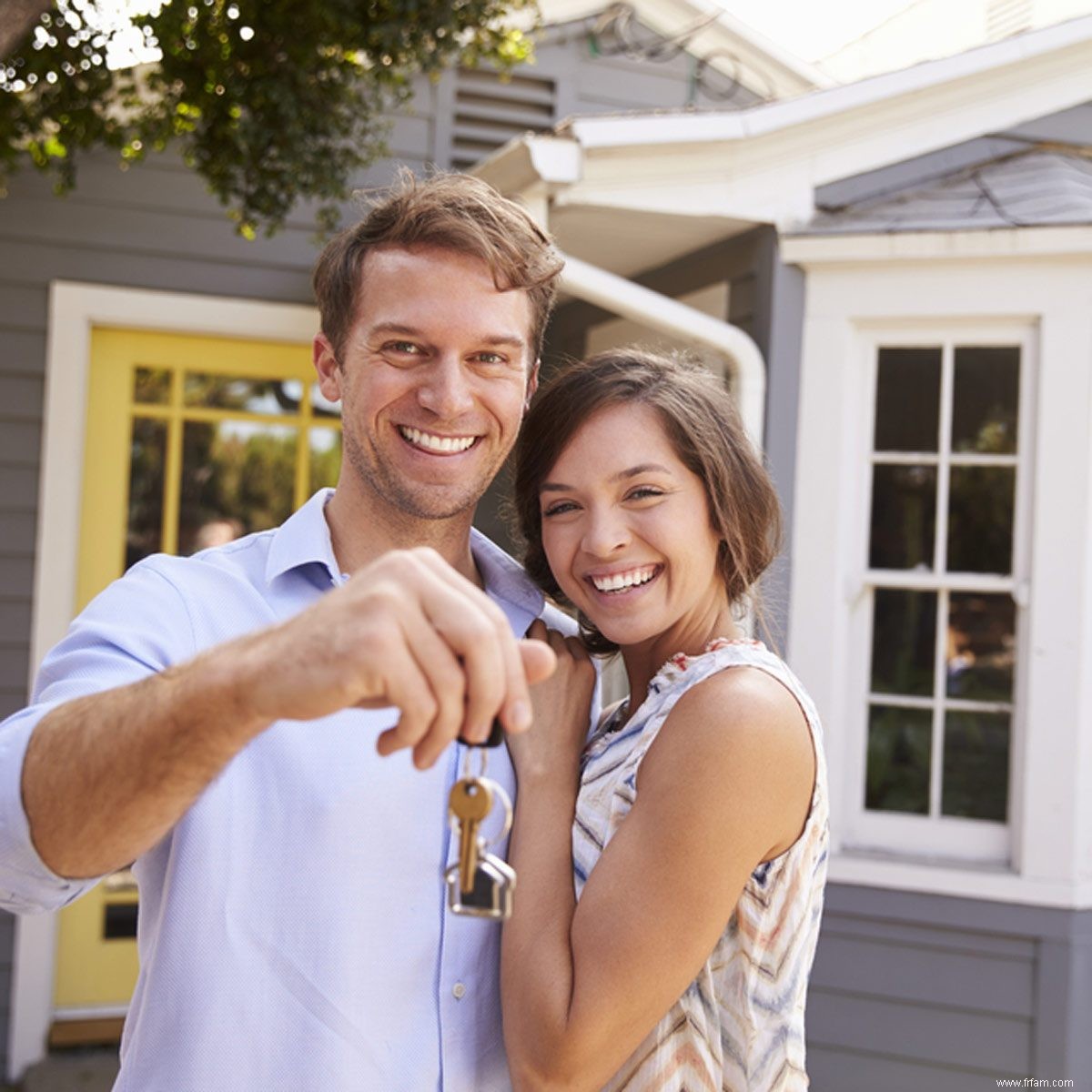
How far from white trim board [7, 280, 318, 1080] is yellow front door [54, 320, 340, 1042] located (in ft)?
0.30

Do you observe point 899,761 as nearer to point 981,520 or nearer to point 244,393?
point 981,520

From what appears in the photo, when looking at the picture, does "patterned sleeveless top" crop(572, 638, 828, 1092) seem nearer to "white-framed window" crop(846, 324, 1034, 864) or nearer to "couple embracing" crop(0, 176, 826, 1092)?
"couple embracing" crop(0, 176, 826, 1092)

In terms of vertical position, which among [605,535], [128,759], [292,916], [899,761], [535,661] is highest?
[605,535]

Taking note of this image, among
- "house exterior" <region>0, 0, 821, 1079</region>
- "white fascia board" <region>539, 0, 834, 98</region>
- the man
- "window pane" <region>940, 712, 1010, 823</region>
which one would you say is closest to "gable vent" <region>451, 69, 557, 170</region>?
"house exterior" <region>0, 0, 821, 1079</region>

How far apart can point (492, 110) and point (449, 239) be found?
12.2 ft

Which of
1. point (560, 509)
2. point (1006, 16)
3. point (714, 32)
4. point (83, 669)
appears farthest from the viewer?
point (1006, 16)

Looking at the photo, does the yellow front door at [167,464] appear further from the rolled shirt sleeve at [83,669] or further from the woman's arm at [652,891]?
the woman's arm at [652,891]

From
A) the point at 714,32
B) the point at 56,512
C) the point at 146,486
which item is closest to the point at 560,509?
the point at 56,512

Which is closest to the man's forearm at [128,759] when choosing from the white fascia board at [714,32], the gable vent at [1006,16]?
the white fascia board at [714,32]

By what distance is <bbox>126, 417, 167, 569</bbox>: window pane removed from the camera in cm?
503

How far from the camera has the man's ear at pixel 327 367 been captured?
2.01 meters

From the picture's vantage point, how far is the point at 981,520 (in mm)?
4199

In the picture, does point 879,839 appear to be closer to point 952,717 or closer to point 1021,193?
point 952,717

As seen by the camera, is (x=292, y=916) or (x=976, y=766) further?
(x=976, y=766)
